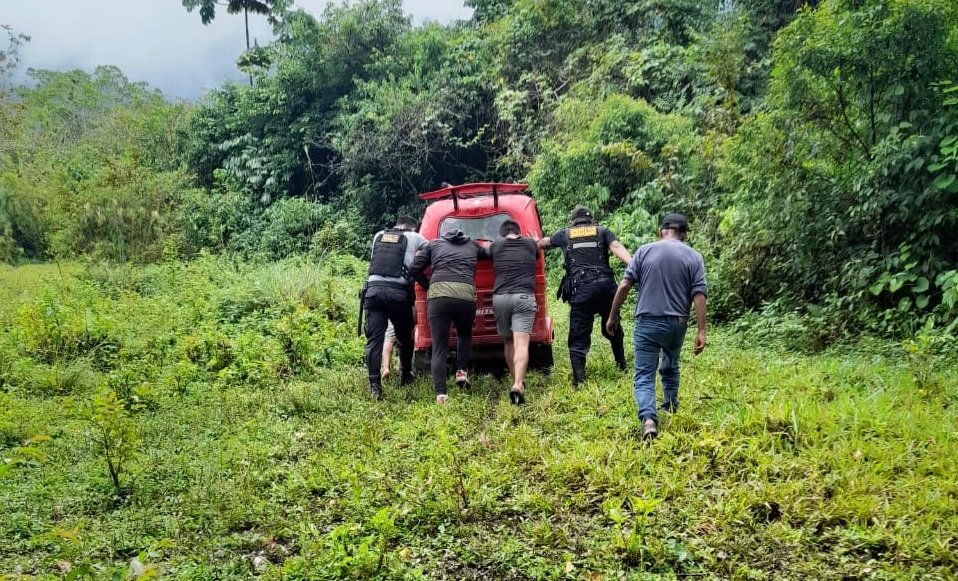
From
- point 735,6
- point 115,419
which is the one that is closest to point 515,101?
point 735,6

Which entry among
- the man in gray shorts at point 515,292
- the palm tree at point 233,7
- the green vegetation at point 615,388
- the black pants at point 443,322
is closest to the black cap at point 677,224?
the green vegetation at point 615,388

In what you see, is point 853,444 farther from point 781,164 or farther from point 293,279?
point 293,279

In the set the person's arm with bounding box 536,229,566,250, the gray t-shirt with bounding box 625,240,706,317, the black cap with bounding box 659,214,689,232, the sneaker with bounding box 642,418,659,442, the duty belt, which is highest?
the black cap with bounding box 659,214,689,232

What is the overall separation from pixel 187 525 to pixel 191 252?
49.7 ft

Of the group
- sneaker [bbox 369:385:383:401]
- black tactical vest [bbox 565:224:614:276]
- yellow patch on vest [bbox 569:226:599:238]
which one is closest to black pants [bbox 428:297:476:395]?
sneaker [bbox 369:385:383:401]

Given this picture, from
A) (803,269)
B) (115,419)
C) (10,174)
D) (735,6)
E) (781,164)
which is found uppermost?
(735,6)

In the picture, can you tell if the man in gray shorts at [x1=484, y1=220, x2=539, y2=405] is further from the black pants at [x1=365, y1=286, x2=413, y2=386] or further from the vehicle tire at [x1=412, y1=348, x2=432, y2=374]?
the vehicle tire at [x1=412, y1=348, x2=432, y2=374]

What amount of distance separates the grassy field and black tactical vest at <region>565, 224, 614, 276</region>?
3.56 feet

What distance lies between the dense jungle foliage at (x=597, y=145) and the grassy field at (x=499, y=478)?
1518 millimetres

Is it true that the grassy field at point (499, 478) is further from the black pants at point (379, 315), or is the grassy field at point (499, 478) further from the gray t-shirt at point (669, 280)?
the gray t-shirt at point (669, 280)

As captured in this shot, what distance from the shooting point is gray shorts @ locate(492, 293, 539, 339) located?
5699 mm

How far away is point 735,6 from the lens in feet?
49.7

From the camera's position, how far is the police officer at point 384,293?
5.95 metres

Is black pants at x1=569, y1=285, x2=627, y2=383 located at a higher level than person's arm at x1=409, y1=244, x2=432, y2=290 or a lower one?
lower
